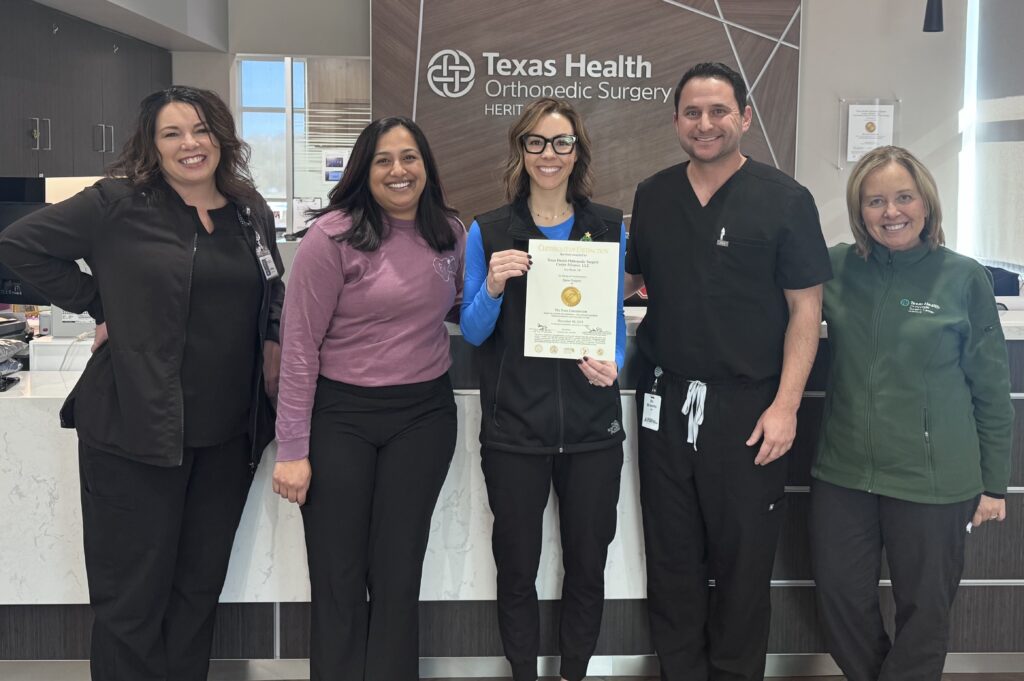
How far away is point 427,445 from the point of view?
2.15m

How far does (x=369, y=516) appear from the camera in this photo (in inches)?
84.6

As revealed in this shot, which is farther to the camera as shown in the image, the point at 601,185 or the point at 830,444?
the point at 601,185

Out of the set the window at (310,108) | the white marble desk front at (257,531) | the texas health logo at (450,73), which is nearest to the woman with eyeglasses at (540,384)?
the white marble desk front at (257,531)

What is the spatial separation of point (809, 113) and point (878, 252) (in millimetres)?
4180

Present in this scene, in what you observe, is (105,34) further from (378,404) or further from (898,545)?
(898,545)

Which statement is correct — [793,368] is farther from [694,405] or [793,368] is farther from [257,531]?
[257,531]

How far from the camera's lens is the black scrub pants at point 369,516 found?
210cm

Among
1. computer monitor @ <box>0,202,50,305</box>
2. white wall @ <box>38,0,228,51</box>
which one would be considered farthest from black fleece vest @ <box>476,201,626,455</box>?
white wall @ <box>38,0,228,51</box>

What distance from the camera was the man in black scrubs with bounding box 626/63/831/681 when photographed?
219 centimetres

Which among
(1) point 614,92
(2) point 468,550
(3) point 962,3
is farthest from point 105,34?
(3) point 962,3

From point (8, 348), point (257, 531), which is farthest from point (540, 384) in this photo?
point (8, 348)

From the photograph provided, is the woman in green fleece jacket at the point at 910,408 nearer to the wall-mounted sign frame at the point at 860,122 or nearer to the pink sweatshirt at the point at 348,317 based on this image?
the pink sweatshirt at the point at 348,317

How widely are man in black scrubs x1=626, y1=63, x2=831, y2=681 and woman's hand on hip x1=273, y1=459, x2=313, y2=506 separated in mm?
880

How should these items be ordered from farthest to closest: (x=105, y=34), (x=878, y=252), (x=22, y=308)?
→ (x=105, y=34) < (x=22, y=308) < (x=878, y=252)
